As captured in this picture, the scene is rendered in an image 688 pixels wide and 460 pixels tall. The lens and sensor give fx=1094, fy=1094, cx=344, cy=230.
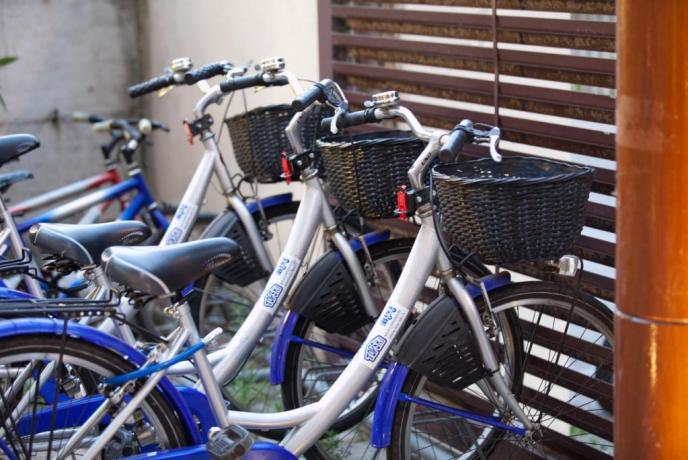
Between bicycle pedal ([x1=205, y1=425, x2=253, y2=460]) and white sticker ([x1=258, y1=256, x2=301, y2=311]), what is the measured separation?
3.01 ft

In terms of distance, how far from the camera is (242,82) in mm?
4520

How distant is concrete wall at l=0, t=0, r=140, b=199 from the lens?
732cm

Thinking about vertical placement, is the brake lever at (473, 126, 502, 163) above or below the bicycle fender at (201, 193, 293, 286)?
above

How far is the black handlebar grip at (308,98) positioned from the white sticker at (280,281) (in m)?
0.70

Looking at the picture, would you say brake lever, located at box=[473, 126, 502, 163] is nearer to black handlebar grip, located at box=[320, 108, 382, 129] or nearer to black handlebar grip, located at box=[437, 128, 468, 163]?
black handlebar grip, located at box=[437, 128, 468, 163]

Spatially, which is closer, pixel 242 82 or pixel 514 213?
pixel 514 213

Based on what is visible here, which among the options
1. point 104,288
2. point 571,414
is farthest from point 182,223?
point 571,414

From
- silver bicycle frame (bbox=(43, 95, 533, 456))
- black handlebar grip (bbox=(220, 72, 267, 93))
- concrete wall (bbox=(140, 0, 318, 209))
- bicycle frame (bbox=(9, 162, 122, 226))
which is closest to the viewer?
silver bicycle frame (bbox=(43, 95, 533, 456))

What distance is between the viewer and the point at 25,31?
734 centimetres

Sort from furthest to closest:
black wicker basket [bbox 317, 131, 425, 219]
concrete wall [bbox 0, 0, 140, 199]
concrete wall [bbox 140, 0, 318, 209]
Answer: concrete wall [bbox 0, 0, 140, 199] < concrete wall [bbox 140, 0, 318, 209] < black wicker basket [bbox 317, 131, 425, 219]

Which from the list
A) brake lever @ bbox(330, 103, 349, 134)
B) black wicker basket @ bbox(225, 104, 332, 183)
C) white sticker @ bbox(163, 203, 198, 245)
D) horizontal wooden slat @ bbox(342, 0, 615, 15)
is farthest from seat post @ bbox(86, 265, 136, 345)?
horizontal wooden slat @ bbox(342, 0, 615, 15)

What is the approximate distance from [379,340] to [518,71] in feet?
4.39

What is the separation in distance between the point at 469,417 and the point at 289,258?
3.25 feet

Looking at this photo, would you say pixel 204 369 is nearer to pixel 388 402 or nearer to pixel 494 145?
pixel 388 402
